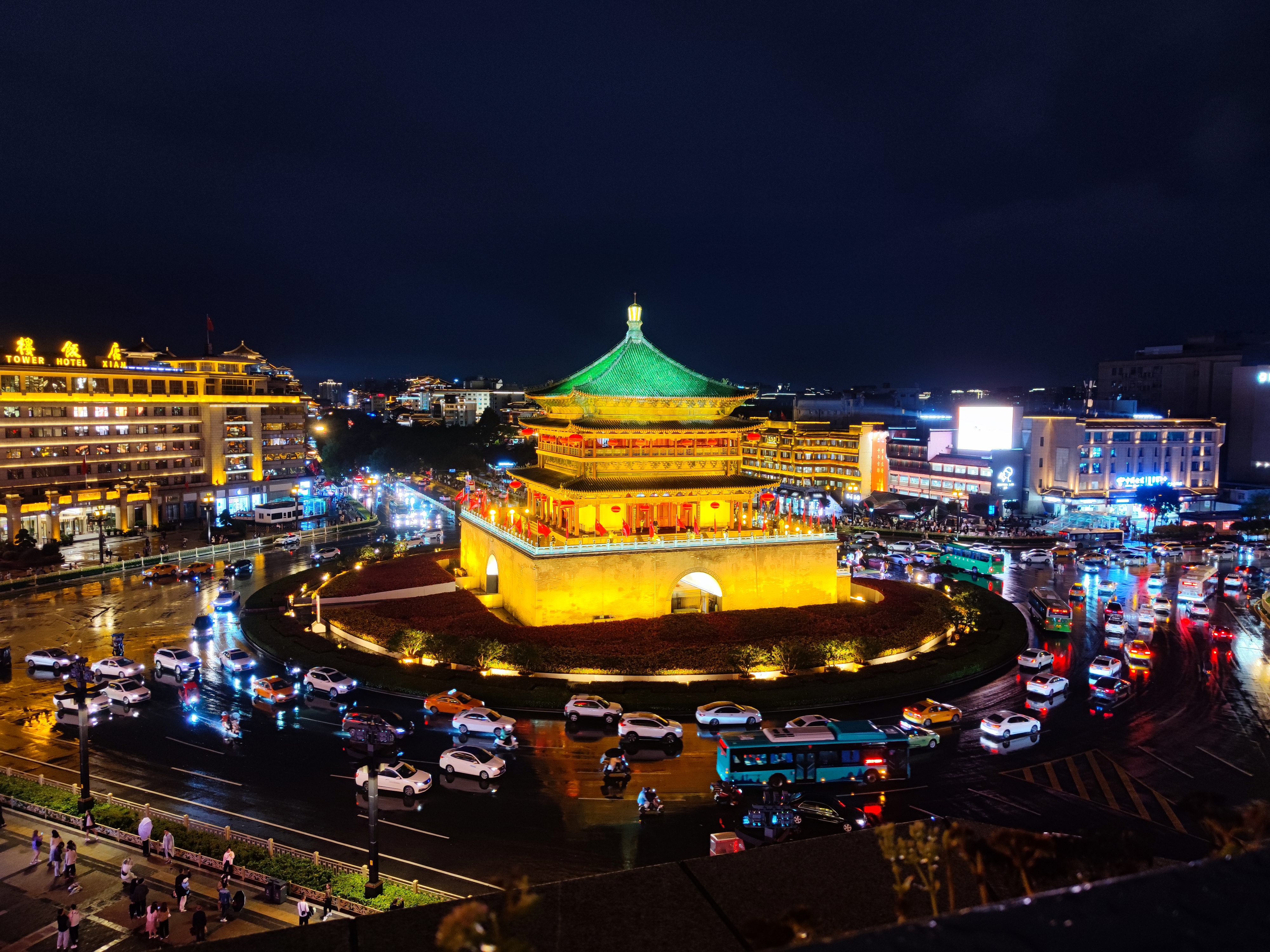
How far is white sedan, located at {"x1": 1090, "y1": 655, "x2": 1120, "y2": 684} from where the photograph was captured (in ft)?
106

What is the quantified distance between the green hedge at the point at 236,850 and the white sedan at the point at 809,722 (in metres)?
12.6

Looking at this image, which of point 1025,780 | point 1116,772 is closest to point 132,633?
point 1025,780

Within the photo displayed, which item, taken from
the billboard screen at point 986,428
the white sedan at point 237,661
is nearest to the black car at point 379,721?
the white sedan at point 237,661

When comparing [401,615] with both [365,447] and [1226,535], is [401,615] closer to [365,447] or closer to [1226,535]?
[1226,535]

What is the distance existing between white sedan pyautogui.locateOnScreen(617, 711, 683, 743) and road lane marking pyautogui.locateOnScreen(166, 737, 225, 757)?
1310cm

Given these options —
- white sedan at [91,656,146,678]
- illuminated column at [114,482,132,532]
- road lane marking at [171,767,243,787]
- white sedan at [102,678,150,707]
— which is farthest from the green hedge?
illuminated column at [114,482,132,532]

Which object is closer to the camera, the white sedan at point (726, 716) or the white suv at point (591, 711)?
the white sedan at point (726, 716)

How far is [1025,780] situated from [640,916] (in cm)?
2307

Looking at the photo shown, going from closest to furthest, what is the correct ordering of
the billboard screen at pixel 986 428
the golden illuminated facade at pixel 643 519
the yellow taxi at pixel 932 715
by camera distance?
the yellow taxi at pixel 932 715 < the golden illuminated facade at pixel 643 519 < the billboard screen at pixel 986 428

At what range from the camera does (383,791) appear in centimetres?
2289

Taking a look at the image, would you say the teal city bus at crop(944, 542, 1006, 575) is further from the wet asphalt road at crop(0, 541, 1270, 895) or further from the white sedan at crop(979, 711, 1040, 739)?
the white sedan at crop(979, 711, 1040, 739)

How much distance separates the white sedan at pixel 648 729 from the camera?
26422 mm

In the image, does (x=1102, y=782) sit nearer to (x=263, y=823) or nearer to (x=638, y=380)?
(x=263, y=823)

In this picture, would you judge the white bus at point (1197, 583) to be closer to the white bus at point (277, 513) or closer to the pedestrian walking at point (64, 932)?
the pedestrian walking at point (64, 932)
